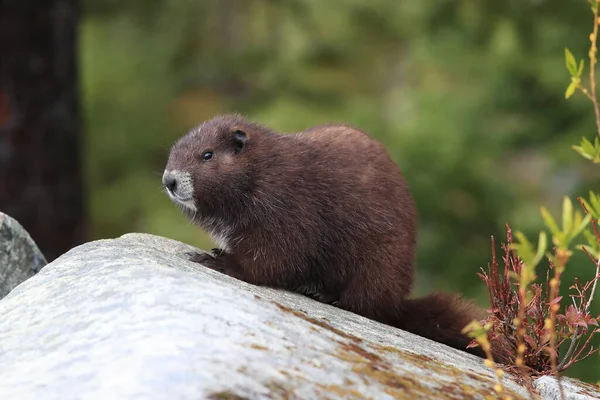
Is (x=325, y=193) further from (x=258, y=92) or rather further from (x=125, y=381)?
(x=258, y=92)

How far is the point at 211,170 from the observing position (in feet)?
14.1

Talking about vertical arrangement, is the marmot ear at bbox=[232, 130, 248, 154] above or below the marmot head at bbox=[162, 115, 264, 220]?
above

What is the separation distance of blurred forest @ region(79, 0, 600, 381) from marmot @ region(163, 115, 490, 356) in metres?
2.81

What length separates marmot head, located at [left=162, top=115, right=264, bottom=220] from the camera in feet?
14.0

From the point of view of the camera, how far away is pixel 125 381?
95.3 inches

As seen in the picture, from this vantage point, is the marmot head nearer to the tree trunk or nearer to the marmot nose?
the marmot nose

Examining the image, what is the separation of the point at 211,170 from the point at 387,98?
7103 millimetres

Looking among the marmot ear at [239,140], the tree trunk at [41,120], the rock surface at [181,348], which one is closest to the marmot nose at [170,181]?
the marmot ear at [239,140]

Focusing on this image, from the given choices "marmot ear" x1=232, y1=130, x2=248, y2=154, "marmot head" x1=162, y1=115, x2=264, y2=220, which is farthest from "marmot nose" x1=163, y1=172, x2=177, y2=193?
"marmot ear" x1=232, y1=130, x2=248, y2=154

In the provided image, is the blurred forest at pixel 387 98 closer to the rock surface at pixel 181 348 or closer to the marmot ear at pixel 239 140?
the marmot ear at pixel 239 140

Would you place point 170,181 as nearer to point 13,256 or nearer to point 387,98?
point 13,256

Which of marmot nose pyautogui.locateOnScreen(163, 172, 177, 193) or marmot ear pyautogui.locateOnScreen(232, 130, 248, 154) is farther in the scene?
marmot ear pyautogui.locateOnScreen(232, 130, 248, 154)

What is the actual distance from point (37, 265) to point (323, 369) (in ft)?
8.07

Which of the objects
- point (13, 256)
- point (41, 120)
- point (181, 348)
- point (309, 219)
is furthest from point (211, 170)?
point (41, 120)
